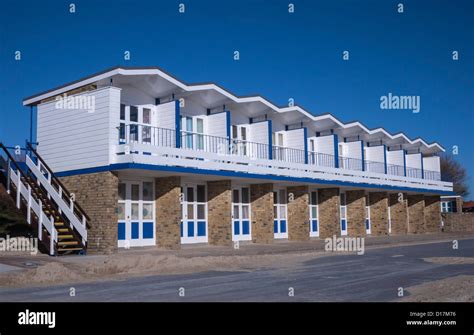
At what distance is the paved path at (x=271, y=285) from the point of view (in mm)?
9820

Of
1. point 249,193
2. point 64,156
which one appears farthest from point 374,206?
point 64,156

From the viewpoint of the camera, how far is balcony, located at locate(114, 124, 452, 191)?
2019 cm

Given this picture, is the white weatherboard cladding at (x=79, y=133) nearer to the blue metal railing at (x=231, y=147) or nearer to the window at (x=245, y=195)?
the blue metal railing at (x=231, y=147)

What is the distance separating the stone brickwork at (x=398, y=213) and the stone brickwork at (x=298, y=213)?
11834 mm

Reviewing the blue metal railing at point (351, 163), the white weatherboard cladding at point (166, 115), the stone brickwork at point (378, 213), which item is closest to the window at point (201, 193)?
the white weatherboard cladding at point (166, 115)

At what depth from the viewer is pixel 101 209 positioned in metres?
19.3

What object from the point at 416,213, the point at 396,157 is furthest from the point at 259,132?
the point at 416,213

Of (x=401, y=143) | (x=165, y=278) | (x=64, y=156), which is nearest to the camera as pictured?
(x=165, y=278)

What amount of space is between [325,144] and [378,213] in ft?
21.8

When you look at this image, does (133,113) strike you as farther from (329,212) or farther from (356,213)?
(356,213)

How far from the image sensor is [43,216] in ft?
60.1

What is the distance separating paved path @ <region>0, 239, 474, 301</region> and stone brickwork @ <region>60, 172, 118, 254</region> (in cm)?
583
